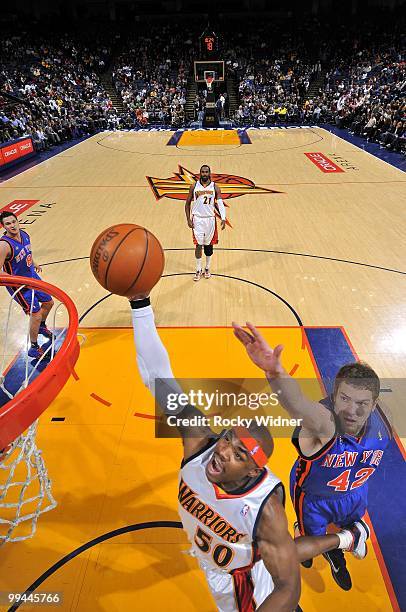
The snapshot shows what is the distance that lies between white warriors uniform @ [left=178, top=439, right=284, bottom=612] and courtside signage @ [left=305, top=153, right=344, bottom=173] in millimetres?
11897

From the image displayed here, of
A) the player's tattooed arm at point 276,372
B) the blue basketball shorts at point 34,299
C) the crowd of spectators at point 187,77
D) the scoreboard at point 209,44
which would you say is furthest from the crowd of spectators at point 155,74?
the player's tattooed arm at point 276,372

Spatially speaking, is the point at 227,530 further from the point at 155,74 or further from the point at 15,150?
the point at 155,74

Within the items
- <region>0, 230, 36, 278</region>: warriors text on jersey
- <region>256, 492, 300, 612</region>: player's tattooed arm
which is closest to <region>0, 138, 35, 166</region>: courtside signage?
<region>0, 230, 36, 278</region>: warriors text on jersey

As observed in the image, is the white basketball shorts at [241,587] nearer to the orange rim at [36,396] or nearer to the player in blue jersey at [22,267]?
the orange rim at [36,396]

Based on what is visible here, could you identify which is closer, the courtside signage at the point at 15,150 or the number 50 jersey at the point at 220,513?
the number 50 jersey at the point at 220,513

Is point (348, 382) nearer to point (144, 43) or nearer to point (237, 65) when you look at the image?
point (237, 65)

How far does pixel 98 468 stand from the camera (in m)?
3.47

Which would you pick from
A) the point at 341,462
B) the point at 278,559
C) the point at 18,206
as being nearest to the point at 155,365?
the point at 278,559

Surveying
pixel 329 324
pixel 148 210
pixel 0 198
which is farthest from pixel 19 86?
pixel 329 324

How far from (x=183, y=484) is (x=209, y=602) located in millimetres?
1045

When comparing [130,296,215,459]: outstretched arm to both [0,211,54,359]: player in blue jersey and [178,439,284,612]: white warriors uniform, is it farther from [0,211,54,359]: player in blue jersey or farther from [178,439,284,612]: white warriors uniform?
[0,211,54,359]: player in blue jersey

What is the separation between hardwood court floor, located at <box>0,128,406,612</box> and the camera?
9.61 ft

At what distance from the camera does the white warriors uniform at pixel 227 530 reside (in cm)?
188

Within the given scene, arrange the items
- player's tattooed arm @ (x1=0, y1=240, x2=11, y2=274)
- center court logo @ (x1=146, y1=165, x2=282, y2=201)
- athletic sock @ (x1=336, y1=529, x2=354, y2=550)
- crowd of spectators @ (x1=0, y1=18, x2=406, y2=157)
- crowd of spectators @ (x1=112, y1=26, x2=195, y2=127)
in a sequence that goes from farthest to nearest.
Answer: crowd of spectators @ (x1=112, y1=26, x2=195, y2=127) → crowd of spectators @ (x1=0, y1=18, x2=406, y2=157) → center court logo @ (x1=146, y1=165, x2=282, y2=201) → player's tattooed arm @ (x1=0, y1=240, x2=11, y2=274) → athletic sock @ (x1=336, y1=529, x2=354, y2=550)
